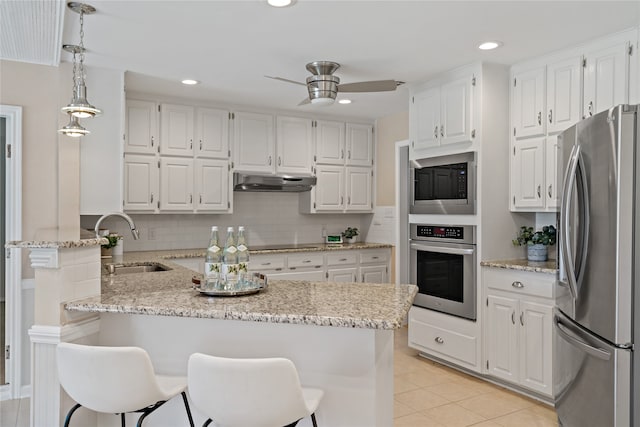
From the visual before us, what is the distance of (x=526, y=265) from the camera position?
11.1 ft

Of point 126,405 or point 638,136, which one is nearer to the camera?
point 126,405

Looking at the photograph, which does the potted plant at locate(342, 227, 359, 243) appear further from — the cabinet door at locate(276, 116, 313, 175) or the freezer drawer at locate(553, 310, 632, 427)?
the freezer drawer at locate(553, 310, 632, 427)

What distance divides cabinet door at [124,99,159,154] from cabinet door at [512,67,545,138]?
3.24 m

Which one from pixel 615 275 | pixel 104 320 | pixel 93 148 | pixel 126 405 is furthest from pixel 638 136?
pixel 93 148

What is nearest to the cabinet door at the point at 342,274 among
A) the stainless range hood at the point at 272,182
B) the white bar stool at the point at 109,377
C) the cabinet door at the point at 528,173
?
the stainless range hood at the point at 272,182

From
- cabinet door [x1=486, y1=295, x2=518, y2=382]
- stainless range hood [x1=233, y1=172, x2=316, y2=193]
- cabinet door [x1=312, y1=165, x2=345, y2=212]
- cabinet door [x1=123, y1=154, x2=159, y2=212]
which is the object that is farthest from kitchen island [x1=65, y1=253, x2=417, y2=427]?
cabinet door [x1=312, y1=165, x2=345, y2=212]

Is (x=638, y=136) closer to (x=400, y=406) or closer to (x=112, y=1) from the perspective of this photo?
(x=400, y=406)

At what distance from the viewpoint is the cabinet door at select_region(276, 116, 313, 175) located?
5293 millimetres

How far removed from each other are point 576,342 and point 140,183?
380 centimetres

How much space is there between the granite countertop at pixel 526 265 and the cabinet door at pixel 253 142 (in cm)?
260

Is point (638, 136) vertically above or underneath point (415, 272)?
above

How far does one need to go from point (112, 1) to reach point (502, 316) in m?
3.25

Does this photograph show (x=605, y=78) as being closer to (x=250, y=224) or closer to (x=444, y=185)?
(x=444, y=185)

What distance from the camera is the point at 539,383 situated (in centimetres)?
325
